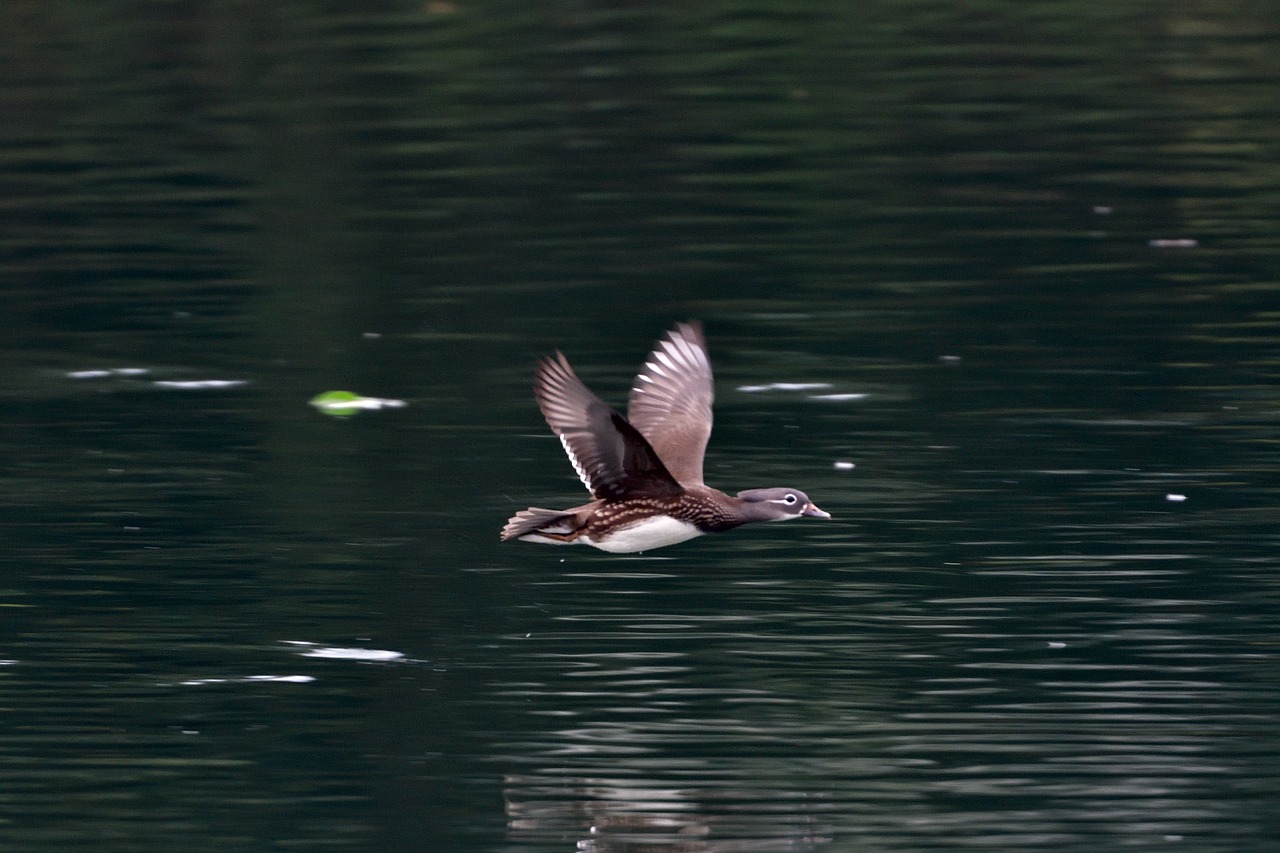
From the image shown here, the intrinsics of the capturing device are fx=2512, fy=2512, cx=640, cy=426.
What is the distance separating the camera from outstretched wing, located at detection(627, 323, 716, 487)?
11.7 m

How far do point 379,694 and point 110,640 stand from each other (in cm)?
145

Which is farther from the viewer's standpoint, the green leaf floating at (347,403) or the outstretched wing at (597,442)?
the green leaf floating at (347,403)

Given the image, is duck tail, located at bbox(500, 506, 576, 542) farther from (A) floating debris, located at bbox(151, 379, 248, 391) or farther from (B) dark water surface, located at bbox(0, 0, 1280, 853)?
Result: (A) floating debris, located at bbox(151, 379, 248, 391)

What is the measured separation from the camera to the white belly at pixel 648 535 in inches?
425

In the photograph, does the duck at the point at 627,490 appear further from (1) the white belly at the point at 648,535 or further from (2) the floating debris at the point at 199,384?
(2) the floating debris at the point at 199,384

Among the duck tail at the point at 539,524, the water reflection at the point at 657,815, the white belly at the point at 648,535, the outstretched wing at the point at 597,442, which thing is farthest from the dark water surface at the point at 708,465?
the outstretched wing at the point at 597,442

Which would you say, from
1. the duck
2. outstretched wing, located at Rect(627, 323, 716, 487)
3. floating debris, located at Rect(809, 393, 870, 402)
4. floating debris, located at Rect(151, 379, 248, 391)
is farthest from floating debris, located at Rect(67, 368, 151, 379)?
the duck

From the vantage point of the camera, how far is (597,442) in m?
10.4

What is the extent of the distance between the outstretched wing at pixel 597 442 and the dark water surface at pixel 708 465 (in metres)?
0.61

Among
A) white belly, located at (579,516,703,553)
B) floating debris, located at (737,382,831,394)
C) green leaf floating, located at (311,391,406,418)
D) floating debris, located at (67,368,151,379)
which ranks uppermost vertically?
floating debris, located at (67,368,151,379)

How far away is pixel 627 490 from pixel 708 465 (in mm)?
2651

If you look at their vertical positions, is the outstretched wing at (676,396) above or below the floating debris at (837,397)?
above

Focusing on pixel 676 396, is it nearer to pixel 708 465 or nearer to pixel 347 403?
pixel 708 465

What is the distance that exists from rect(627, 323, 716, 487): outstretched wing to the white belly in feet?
2.37
